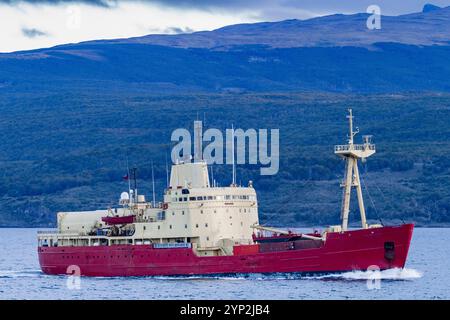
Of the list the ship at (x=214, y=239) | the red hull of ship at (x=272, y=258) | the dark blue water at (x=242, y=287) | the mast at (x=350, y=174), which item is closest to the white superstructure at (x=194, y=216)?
the ship at (x=214, y=239)

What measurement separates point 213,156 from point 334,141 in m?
27.2

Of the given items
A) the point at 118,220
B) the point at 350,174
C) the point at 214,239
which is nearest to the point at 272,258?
the point at 214,239

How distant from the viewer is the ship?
60375mm

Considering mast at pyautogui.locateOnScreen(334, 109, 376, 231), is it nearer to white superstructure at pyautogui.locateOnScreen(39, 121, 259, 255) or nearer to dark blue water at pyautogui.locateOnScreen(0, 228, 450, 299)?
dark blue water at pyautogui.locateOnScreen(0, 228, 450, 299)

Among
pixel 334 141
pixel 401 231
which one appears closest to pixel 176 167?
pixel 401 231

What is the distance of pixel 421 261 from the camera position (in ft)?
267

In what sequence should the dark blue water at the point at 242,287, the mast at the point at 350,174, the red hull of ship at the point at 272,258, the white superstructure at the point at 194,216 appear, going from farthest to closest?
the white superstructure at the point at 194,216
the mast at the point at 350,174
the red hull of ship at the point at 272,258
the dark blue water at the point at 242,287

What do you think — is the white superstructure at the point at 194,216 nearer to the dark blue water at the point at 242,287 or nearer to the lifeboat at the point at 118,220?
the lifeboat at the point at 118,220

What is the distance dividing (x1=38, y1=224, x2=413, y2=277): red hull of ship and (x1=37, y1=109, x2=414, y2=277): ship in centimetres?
5

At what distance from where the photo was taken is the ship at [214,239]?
6038 cm

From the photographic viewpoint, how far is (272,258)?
Answer: 2427 inches

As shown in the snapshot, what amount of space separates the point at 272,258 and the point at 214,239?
138 inches

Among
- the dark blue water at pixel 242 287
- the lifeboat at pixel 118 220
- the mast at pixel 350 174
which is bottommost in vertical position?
the dark blue water at pixel 242 287

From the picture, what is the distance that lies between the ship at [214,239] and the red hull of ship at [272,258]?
5 centimetres
